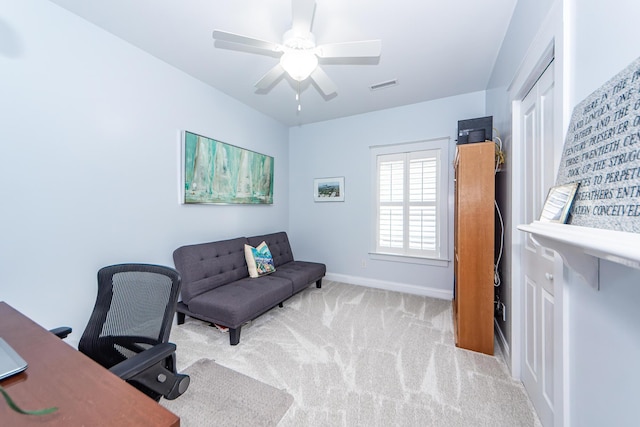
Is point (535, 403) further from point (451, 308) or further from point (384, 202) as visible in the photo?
point (384, 202)

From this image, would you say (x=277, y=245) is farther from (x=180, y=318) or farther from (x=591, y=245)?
(x=591, y=245)

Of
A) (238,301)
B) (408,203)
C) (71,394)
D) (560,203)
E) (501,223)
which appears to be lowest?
(238,301)

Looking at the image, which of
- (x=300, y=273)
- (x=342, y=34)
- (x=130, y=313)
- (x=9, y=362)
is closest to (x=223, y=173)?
(x=300, y=273)

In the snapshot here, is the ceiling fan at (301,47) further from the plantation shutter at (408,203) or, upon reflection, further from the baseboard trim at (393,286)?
the baseboard trim at (393,286)

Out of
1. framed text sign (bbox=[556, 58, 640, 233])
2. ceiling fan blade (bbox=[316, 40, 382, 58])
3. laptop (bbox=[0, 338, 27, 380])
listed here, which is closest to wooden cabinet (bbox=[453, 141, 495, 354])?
ceiling fan blade (bbox=[316, 40, 382, 58])

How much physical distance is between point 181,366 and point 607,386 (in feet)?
7.79

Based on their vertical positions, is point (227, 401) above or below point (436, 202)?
below

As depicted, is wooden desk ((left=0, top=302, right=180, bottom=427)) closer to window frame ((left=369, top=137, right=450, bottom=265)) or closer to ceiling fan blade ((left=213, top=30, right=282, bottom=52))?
ceiling fan blade ((left=213, top=30, right=282, bottom=52))

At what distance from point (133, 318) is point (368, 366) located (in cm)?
164

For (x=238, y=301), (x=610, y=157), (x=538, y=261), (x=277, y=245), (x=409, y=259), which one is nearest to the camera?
(x=610, y=157)

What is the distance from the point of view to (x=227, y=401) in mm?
1545

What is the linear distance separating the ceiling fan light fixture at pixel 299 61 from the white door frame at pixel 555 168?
1.36 metres

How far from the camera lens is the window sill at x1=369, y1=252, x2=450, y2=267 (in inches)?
129

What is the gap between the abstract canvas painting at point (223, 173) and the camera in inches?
106
